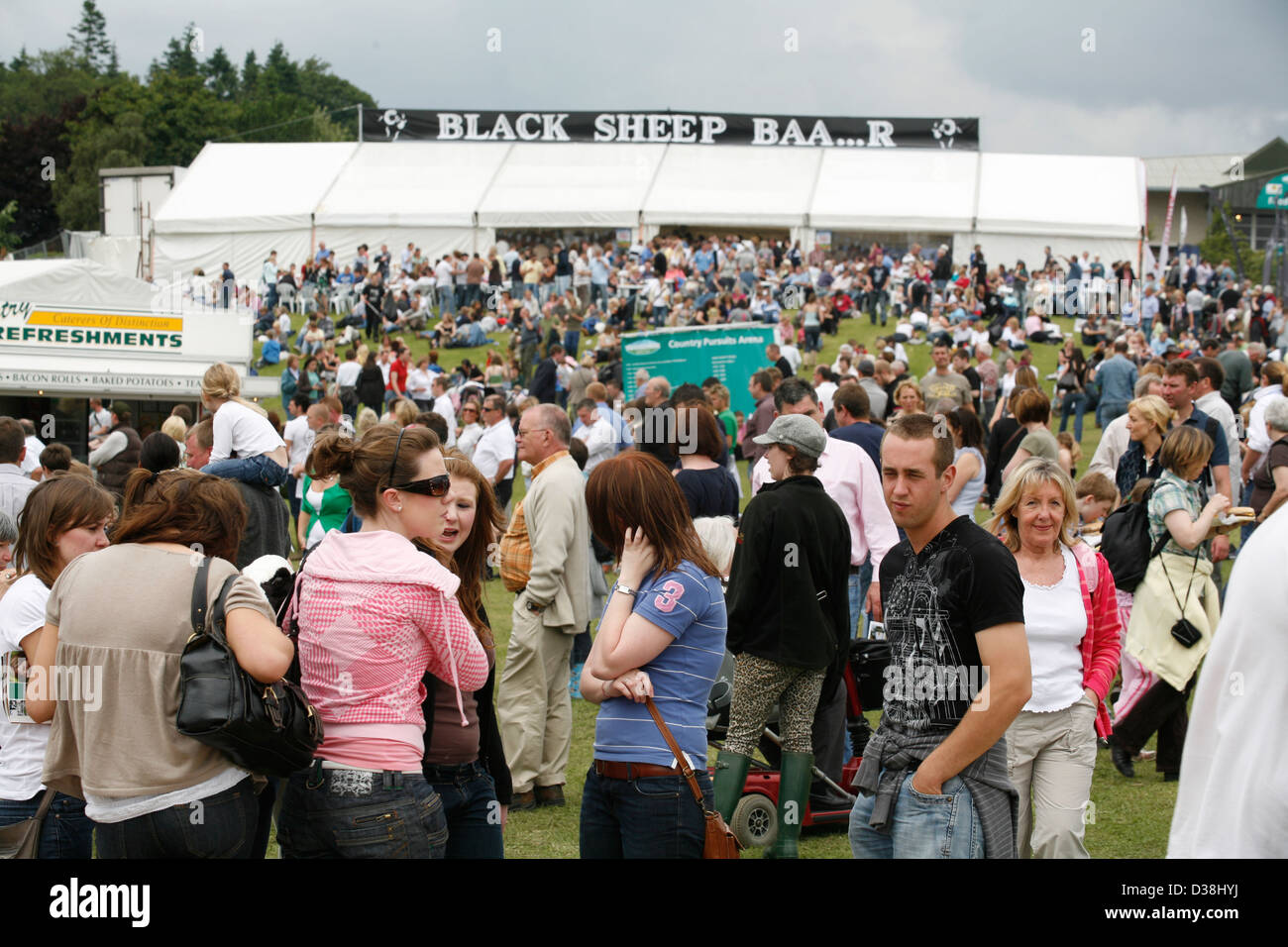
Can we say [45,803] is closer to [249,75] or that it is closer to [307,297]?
[307,297]

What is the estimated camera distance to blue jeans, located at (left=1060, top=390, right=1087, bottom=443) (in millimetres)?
18352

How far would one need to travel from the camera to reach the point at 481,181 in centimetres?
3681

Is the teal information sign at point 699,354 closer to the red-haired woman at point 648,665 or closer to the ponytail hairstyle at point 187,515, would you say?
the red-haired woman at point 648,665

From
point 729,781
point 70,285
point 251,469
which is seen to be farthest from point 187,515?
point 70,285

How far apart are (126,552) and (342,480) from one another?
572mm

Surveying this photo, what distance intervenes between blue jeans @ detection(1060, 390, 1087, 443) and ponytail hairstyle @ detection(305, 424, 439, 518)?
55.3 feet

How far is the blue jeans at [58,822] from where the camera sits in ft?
11.8

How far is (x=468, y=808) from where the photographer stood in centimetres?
330

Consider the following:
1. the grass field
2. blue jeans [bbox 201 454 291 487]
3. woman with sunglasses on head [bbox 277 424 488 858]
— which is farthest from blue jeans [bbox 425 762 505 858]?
blue jeans [bbox 201 454 291 487]

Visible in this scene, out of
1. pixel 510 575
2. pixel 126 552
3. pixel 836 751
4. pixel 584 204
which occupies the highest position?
pixel 584 204

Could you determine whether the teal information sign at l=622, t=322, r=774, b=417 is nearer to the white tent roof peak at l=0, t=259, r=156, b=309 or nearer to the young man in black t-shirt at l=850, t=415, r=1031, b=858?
the white tent roof peak at l=0, t=259, r=156, b=309

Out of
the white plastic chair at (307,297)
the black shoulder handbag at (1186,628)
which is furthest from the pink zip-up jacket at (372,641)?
the white plastic chair at (307,297)
